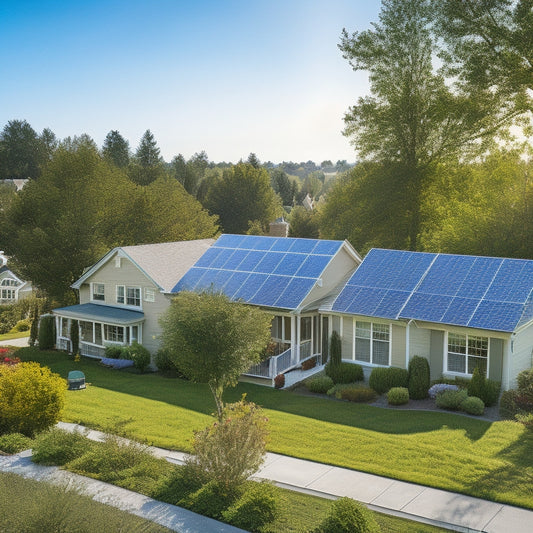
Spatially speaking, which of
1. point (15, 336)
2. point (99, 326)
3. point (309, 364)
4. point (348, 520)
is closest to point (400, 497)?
point (348, 520)

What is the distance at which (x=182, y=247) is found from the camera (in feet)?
119

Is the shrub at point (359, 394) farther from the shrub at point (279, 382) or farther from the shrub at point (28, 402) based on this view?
the shrub at point (28, 402)

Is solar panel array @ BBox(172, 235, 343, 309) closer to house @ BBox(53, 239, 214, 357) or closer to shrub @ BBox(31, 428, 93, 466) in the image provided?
house @ BBox(53, 239, 214, 357)

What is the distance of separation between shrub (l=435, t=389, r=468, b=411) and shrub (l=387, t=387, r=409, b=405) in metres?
1.23

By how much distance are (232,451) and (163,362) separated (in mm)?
16410

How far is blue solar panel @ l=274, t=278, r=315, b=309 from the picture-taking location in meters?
28.2

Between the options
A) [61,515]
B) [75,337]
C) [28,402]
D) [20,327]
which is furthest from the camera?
[20,327]

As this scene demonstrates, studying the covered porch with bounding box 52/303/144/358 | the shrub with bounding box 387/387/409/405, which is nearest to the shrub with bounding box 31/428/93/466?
the shrub with bounding box 387/387/409/405

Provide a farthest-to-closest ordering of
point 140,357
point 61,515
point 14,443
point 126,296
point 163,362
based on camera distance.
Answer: point 126,296 → point 140,357 → point 163,362 → point 14,443 → point 61,515

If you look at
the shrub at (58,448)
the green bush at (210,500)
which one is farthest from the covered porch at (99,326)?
the green bush at (210,500)

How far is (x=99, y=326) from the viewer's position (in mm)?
34375

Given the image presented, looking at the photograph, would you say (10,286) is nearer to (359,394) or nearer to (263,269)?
(263,269)

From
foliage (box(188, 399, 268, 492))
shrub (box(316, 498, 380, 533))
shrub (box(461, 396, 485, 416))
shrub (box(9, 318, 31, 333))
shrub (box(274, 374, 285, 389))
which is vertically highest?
foliage (box(188, 399, 268, 492))

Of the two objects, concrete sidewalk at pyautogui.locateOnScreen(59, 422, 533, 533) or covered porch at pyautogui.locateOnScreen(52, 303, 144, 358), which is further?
covered porch at pyautogui.locateOnScreen(52, 303, 144, 358)
